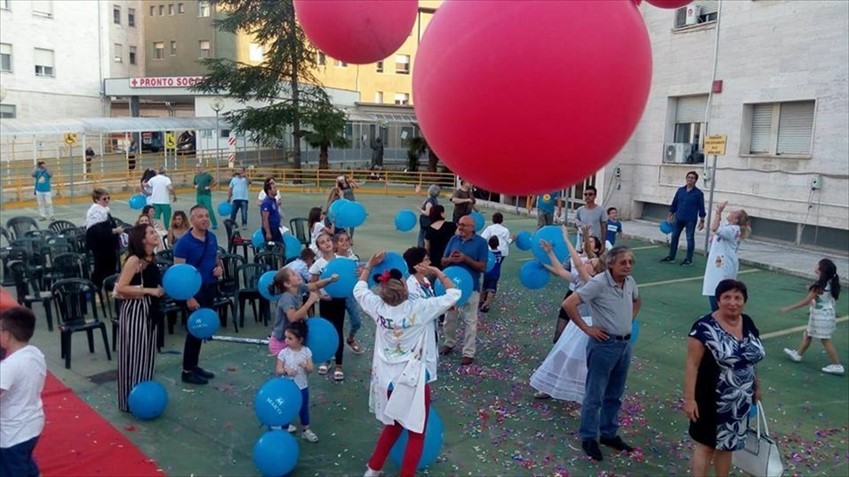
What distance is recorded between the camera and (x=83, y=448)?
A: 481 centimetres

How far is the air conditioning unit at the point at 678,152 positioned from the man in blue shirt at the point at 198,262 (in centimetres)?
1463

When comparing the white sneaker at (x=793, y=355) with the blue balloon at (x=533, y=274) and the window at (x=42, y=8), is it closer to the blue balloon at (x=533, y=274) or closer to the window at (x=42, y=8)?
the blue balloon at (x=533, y=274)

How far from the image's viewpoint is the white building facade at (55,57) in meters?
34.2

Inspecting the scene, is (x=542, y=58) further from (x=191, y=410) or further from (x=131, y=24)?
(x=131, y=24)

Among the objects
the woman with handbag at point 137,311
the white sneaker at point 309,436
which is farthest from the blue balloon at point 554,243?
the woman with handbag at point 137,311

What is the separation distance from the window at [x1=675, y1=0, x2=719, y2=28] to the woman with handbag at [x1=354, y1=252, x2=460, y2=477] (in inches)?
619

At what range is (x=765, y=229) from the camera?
15586mm

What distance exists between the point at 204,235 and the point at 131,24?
45.1m

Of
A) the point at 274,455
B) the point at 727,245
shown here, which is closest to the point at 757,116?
the point at 727,245

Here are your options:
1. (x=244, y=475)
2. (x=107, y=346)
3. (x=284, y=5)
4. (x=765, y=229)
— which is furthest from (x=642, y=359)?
(x=284, y=5)

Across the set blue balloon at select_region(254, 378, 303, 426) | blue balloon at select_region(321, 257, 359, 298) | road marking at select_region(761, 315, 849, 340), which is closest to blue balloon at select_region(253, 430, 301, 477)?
blue balloon at select_region(254, 378, 303, 426)

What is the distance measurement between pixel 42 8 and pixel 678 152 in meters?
35.0

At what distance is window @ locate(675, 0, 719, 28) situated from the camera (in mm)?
16812

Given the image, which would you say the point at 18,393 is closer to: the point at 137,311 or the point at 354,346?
the point at 137,311
